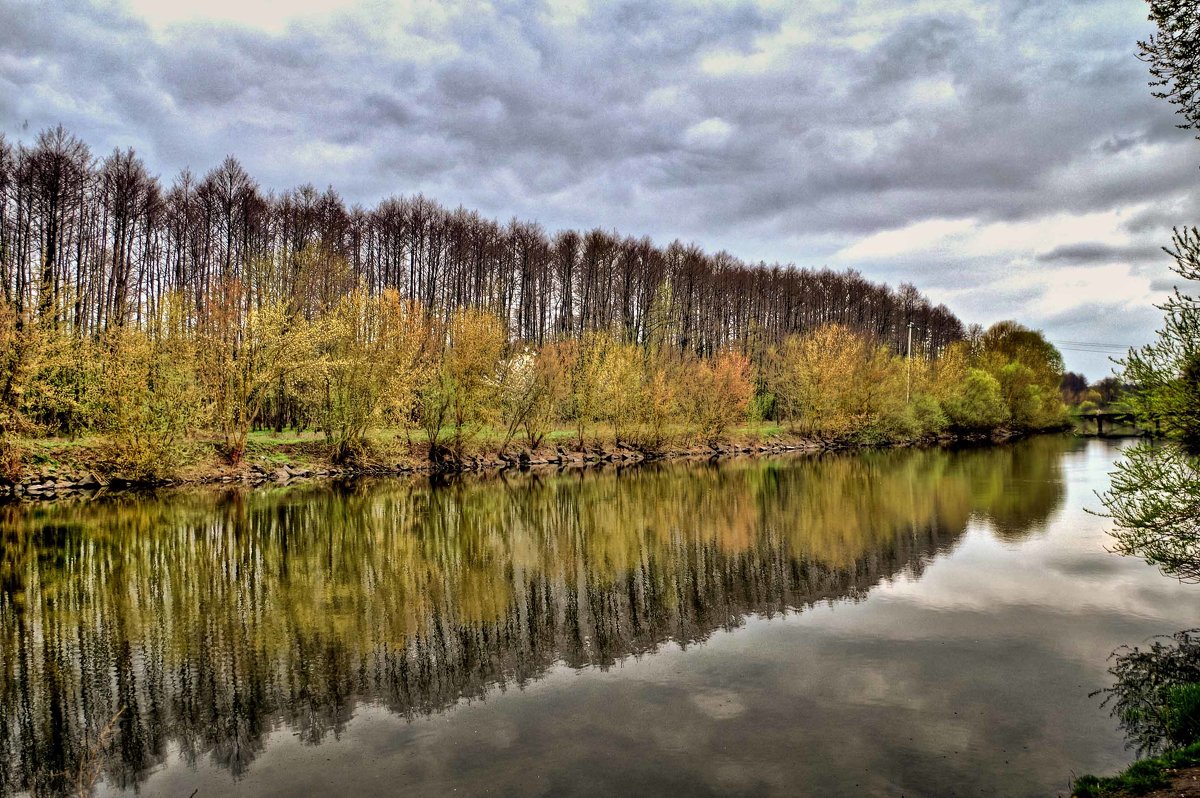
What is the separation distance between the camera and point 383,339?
39.7 meters

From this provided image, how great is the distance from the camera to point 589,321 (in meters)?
72.4

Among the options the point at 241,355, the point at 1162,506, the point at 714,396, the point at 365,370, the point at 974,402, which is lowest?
the point at 1162,506

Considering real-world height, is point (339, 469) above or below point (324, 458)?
below

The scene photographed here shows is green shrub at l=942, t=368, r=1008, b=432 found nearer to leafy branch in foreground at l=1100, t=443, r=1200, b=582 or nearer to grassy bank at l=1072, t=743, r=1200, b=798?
leafy branch in foreground at l=1100, t=443, r=1200, b=582

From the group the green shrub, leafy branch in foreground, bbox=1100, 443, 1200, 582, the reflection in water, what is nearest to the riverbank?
the reflection in water

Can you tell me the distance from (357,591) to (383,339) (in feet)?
85.7

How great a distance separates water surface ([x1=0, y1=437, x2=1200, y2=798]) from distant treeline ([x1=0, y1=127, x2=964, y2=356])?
64.8 feet

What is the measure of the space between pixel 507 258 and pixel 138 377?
40396 mm

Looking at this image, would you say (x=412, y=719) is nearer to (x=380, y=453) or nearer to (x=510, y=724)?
(x=510, y=724)

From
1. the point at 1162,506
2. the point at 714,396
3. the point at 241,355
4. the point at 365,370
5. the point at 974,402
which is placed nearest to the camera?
the point at 1162,506

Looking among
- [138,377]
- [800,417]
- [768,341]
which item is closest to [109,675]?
[138,377]

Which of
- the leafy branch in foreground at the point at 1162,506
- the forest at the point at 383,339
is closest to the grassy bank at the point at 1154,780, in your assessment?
the leafy branch in foreground at the point at 1162,506

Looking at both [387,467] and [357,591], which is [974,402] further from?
[357,591]

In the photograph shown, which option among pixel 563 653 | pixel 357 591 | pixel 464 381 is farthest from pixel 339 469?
pixel 563 653
